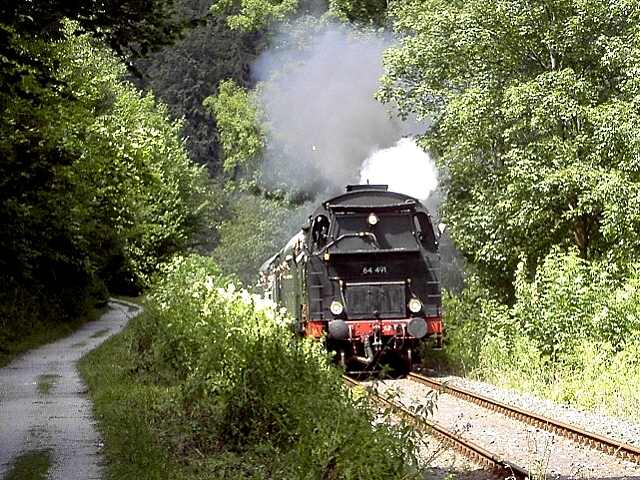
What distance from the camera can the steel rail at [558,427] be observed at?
33.7ft

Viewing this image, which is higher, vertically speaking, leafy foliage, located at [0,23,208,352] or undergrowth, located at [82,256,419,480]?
leafy foliage, located at [0,23,208,352]

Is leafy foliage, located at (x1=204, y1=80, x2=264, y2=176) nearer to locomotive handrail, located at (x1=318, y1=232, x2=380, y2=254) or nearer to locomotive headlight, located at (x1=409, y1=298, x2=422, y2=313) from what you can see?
locomotive handrail, located at (x1=318, y1=232, x2=380, y2=254)

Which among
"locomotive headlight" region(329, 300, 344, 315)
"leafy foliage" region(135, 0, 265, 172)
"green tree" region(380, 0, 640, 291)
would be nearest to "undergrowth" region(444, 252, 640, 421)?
"green tree" region(380, 0, 640, 291)

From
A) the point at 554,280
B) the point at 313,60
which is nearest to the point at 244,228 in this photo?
the point at 313,60

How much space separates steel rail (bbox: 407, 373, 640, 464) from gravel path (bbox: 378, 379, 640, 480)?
99 mm

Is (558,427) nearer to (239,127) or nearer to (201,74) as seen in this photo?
(239,127)

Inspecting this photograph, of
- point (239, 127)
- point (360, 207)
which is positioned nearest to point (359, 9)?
point (239, 127)

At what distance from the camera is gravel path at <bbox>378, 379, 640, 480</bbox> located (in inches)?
377

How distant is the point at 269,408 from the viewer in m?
10.5

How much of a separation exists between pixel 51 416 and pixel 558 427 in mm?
6504

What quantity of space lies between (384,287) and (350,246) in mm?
954

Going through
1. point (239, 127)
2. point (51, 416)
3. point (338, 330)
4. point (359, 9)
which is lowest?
point (51, 416)

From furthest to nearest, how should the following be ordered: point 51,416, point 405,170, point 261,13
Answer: point 261,13 < point 405,170 < point 51,416

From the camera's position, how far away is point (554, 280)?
62.6 feet
